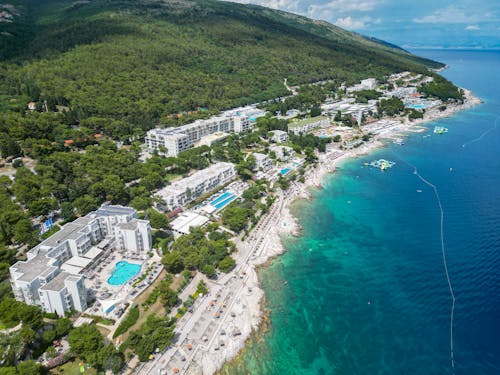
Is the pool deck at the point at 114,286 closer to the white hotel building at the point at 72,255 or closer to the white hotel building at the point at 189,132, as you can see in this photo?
the white hotel building at the point at 72,255

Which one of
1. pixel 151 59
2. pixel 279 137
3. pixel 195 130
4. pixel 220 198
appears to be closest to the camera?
pixel 220 198

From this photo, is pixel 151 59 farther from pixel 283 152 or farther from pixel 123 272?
pixel 123 272

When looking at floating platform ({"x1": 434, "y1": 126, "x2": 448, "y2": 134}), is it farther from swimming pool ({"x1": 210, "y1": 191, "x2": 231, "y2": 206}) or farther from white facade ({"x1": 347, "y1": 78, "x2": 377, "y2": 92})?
swimming pool ({"x1": 210, "y1": 191, "x2": 231, "y2": 206})

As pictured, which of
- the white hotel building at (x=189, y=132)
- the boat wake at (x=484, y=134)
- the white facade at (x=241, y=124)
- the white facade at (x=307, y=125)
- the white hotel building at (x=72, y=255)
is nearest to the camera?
the white hotel building at (x=72, y=255)

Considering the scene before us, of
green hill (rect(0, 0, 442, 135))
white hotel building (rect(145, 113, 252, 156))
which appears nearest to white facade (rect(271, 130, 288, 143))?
white hotel building (rect(145, 113, 252, 156))

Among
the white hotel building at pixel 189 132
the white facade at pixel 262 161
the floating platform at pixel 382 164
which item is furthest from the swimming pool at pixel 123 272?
the floating platform at pixel 382 164

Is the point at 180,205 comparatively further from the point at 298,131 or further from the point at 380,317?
the point at 298,131

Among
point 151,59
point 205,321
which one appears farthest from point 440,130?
point 151,59
